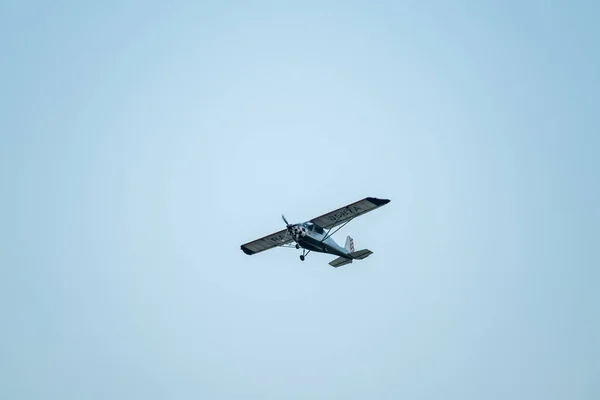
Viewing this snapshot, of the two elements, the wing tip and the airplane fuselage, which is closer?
the airplane fuselage

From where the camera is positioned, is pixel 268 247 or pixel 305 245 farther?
pixel 268 247

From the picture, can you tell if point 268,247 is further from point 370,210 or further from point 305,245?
point 370,210

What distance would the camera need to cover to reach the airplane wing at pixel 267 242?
2023 inches

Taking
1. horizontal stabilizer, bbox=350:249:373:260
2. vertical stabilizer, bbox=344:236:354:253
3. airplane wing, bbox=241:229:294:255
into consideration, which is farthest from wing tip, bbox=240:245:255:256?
horizontal stabilizer, bbox=350:249:373:260

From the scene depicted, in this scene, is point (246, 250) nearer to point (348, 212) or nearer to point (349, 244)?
point (349, 244)

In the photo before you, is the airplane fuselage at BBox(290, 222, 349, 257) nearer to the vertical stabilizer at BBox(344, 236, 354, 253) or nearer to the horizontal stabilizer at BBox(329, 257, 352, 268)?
the horizontal stabilizer at BBox(329, 257, 352, 268)

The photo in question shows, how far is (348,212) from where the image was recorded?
4841cm

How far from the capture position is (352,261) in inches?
2012

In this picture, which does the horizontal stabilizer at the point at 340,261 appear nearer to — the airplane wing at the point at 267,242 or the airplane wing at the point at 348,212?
the airplane wing at the point at 348,212

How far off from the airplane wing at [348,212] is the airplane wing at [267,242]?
110 inches

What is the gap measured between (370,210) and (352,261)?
4.36m

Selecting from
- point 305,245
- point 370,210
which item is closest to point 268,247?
point 305,245

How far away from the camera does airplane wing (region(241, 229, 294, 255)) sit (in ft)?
169

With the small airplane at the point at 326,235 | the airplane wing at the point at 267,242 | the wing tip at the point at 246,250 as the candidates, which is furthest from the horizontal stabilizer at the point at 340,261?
the wing tip at the point at 246,250
